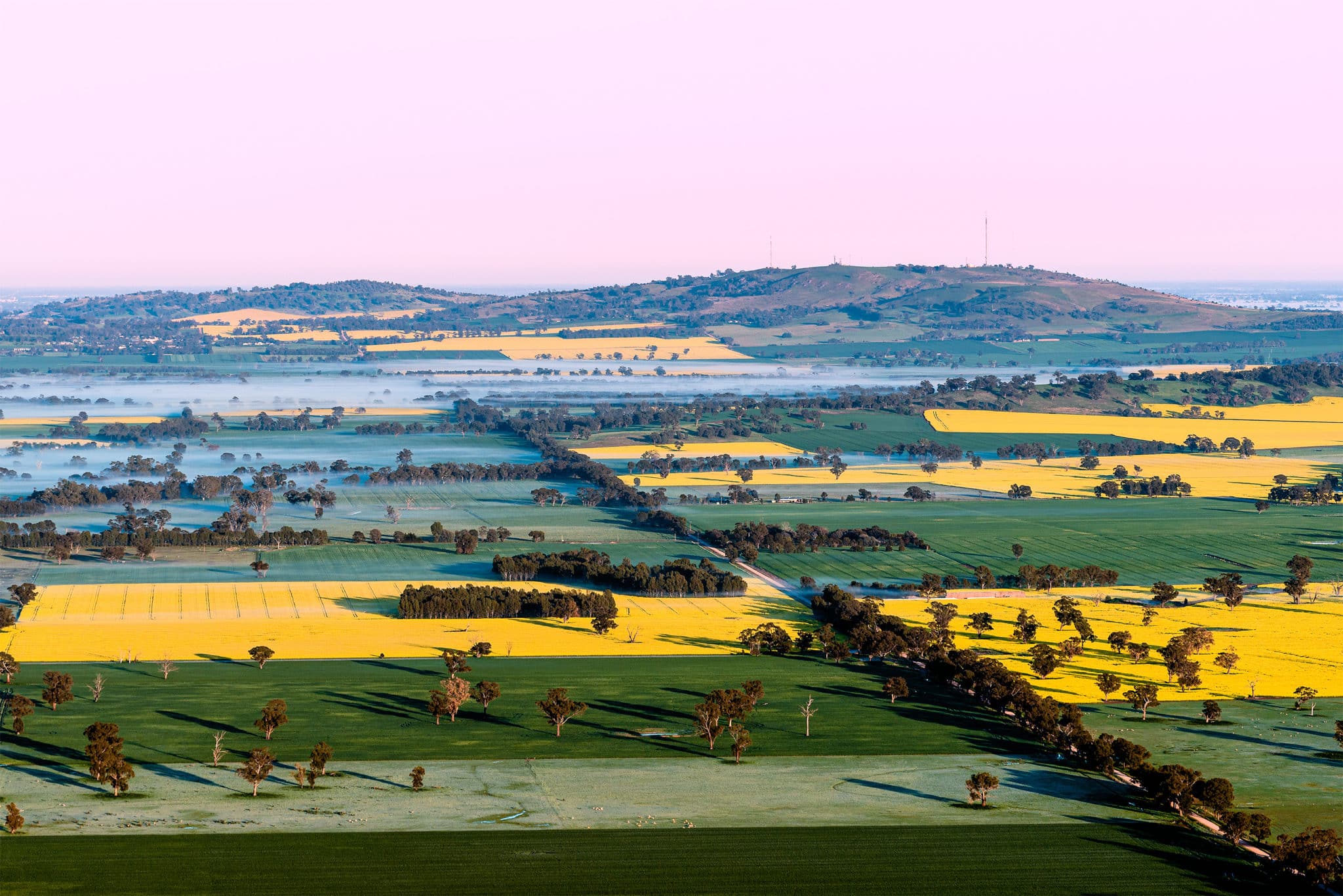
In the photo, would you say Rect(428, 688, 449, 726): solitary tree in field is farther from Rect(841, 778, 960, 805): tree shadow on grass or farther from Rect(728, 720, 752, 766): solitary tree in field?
Rect(841, 778, 960, 805): tree shadow on grass

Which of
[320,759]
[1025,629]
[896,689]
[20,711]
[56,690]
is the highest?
[56,690]

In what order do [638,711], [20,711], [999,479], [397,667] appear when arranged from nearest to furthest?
1. [20,711]
2. [638,711]
3. [397,667]
4. [999,479]

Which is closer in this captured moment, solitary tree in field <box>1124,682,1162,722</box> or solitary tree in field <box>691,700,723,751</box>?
solitary tree in field <box>691,700,723,751</box>

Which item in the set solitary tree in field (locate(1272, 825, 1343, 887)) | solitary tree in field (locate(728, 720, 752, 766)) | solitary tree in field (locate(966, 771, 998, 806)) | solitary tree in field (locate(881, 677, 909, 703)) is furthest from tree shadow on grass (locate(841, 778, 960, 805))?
solitary tree in field (locate(1272, 825, 1343, 887))

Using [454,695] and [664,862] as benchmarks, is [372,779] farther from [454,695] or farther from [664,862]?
[664,862]

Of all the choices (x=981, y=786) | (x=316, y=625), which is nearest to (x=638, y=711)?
(x=981, y=786)

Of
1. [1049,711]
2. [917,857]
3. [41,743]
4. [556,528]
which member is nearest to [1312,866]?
[917,857]

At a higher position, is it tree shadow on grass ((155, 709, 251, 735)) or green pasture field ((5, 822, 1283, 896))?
tree shadow on grass ((155, 709, 251, 735))

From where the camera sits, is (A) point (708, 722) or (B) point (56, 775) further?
(A) point (708, 722)
